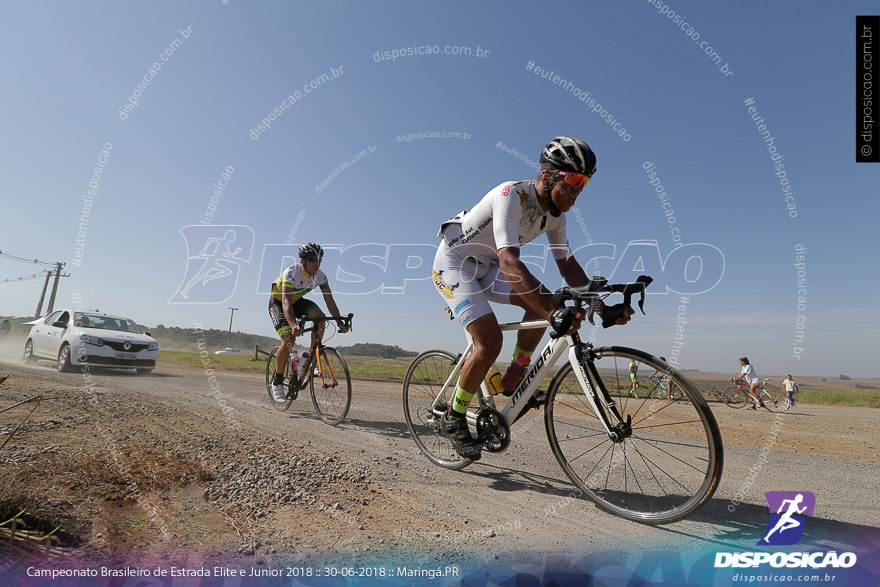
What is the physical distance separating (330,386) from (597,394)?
14.0 ft

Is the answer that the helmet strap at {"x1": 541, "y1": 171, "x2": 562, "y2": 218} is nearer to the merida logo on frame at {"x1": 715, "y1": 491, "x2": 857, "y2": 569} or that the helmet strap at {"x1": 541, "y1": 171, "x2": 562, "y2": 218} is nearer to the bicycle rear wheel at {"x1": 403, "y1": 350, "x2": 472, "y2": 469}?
the bicycle rear wheel at {"x1": 403, "y1": 350, "x2": 472, "y2": 469}

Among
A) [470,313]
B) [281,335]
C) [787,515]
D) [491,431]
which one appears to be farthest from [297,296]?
[787,515]

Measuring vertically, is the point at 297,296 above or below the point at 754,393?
above

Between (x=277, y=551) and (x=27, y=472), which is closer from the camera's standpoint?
(x=277, y=551)

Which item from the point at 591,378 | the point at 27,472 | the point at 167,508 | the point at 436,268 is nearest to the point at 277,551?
the point at 167,508

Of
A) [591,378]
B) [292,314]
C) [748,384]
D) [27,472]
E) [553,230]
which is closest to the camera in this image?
[27,472]

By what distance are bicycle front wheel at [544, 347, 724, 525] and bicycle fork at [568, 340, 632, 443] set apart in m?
0.02

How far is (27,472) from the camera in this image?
2.23 metres

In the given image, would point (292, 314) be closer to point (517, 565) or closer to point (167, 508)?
point (167, 508)

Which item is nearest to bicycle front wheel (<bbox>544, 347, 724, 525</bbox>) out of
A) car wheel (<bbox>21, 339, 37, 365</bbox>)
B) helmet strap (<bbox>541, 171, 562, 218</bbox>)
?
helmet strap (<bbox>541, 171, 562, 218</bbox>)

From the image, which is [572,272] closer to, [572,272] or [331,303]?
[572,272]

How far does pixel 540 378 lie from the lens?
10.4ft

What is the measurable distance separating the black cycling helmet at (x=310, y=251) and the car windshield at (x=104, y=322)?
7.76 m

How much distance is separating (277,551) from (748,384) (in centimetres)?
1875
